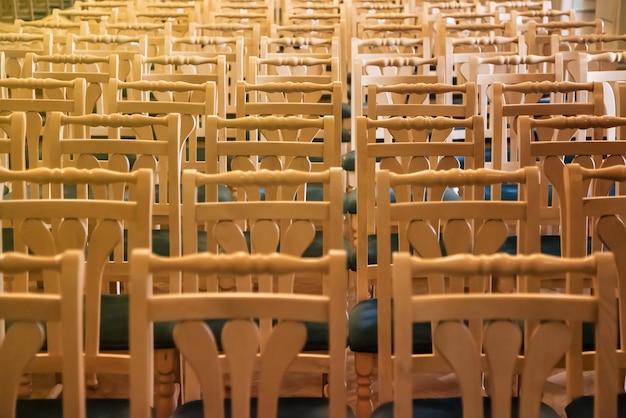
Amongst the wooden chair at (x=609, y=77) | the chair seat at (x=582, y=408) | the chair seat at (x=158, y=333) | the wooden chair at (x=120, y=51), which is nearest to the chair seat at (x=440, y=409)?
the chair seat at (x=582, y=408)

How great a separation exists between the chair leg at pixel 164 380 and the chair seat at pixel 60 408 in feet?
0.61

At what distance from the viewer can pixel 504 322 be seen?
127 centimetres

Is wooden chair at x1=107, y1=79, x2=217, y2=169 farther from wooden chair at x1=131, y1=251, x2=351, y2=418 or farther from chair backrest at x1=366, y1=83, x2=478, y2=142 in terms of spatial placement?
wooden chair at x1=131, y1=251, x2=351, y2=418

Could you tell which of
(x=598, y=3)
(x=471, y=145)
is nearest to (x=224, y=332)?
(x=471, y=145)

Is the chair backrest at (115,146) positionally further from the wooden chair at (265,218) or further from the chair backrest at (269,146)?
the wooden chair at (265,218)

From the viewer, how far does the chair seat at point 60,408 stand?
5.32 feet

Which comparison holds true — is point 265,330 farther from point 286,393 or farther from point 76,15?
point 76,15

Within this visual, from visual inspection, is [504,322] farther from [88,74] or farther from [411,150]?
[88,74]

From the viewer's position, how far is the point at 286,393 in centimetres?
260

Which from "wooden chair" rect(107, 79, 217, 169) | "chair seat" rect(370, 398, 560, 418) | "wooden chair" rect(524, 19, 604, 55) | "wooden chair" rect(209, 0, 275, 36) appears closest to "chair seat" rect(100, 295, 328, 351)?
"chair seat" rect(370, 398, 560, 418)

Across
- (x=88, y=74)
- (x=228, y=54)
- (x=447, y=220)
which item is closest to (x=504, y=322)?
(x=447, y=220)

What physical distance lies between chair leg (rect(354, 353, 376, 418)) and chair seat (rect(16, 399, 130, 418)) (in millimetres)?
533

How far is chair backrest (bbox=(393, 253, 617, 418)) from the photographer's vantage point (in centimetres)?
125

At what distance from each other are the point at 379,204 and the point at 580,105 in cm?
121
